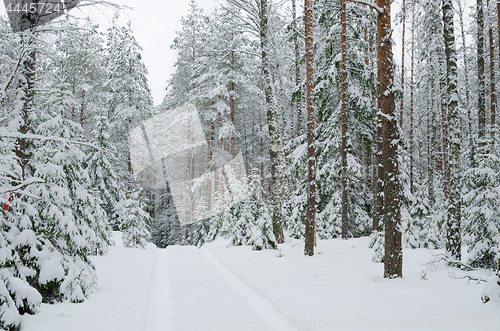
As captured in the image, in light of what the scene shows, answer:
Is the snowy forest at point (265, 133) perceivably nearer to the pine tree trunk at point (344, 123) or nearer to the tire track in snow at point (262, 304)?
the pine tree trunk at point (344, 123)

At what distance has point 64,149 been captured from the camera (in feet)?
20.9

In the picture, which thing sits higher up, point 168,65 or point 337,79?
point 168,65

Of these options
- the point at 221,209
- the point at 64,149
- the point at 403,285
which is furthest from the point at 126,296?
the point at 221,209

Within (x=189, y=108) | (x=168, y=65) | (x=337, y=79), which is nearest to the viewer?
(x=337, y=79)

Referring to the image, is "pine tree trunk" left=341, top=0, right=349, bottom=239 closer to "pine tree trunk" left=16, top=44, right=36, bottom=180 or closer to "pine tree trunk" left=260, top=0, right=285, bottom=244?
"pine tree trunk" left=260, top=0, right=285, bottom=244

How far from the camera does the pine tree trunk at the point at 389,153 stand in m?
7.39

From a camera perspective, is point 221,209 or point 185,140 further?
point 185,140

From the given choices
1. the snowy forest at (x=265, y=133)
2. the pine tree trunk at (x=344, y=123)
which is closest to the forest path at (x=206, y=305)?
the snowy forest at (x=265, y=133)

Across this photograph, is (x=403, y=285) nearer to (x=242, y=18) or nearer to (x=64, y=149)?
(x=64, y=149)

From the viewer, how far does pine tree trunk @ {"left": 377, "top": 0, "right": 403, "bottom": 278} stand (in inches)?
291

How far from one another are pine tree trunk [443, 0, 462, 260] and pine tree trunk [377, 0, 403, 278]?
301cm

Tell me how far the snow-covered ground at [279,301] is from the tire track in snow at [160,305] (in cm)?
2

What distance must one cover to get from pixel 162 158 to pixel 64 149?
26.5 metres

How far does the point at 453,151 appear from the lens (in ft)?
30.9
